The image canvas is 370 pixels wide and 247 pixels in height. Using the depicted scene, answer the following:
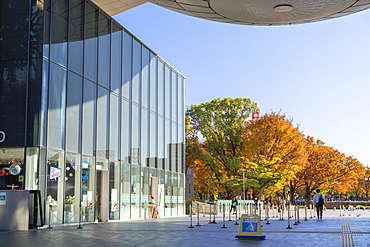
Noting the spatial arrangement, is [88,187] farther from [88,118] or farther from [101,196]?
[88,118]

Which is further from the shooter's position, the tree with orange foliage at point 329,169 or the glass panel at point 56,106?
the tree with orange foliage at point 329,169

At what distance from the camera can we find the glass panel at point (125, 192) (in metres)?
30.6

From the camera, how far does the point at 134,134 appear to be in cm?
3309

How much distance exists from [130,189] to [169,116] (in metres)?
10.3

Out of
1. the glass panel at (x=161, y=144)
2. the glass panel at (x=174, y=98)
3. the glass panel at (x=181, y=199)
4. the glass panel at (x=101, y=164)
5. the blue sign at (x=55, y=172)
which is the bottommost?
the glass panel at (x=181, y=199)

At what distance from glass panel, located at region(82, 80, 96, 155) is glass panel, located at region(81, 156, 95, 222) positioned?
1.93ft

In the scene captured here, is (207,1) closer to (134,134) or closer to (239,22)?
(239,22)

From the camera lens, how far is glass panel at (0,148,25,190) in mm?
22547

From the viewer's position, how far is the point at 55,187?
23.5m

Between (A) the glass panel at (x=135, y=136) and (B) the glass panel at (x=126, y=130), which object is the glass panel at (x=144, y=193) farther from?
(B) the glass panel at (x=126, y=130)

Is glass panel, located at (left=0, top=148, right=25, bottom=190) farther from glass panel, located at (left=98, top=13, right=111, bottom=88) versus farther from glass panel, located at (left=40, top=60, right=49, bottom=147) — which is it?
glass panel, located at (left=98, top=13, right=111, bottom=88)

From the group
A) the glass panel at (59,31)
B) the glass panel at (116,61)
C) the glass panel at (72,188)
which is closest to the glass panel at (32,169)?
the glass panel at (72,188)

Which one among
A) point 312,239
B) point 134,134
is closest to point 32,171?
point 134,134

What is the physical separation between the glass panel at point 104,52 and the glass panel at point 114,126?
138cm
